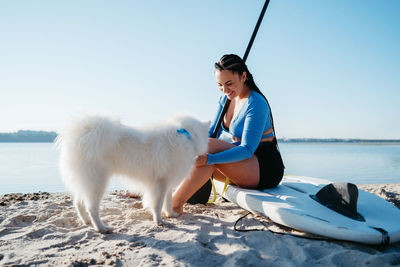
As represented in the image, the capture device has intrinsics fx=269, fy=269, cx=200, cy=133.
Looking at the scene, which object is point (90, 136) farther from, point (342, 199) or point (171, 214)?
point (342, 199)

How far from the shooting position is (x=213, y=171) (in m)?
2.80

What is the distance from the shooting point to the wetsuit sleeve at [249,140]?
2516mm

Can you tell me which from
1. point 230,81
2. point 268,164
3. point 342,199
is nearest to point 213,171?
point 268,164

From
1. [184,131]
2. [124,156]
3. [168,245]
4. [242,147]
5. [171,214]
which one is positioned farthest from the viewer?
[171,214]

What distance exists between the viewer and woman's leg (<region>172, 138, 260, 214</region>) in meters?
2.69

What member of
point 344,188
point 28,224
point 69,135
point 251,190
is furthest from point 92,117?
point 344,188

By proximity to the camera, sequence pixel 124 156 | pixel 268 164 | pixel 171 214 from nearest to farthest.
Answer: pixel 124 156, pixel 171 214, pixel 268 164

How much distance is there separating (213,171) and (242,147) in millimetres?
458

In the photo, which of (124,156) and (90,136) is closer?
(90,136)

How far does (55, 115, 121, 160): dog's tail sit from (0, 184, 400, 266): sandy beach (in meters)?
0.69

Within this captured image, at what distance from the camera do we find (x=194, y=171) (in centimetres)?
271

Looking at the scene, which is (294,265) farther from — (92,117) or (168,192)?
(92,117)

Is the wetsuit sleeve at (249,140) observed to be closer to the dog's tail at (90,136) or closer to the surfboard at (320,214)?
the surfboard at (320,214)

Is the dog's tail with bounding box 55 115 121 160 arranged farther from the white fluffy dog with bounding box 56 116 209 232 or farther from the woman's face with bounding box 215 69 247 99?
the woman's face with bounding box 215 69 247 99
